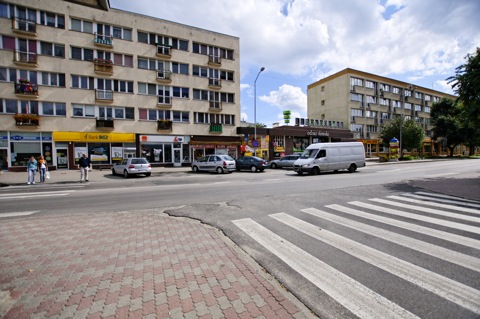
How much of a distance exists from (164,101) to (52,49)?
11217 millimetres

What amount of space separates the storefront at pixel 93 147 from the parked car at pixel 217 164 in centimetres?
934

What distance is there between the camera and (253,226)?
5.64m

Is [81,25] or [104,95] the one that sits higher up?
[81,25]

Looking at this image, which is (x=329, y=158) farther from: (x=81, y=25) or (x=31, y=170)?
(x=81, y=25)

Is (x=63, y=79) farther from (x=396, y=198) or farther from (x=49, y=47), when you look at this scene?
(x=396, y=198)

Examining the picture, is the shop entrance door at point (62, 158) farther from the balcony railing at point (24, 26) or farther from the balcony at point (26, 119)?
the balcony railing at point (24, 26)

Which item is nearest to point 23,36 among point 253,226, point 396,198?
point 253,226

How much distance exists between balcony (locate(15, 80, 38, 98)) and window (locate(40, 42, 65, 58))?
131 inches

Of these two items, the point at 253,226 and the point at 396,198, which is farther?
the point at 396,198

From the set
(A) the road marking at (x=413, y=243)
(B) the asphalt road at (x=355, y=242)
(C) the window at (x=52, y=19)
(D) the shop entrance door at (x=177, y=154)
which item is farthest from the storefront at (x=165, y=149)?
(A) the road marking at (x=413, y=243)

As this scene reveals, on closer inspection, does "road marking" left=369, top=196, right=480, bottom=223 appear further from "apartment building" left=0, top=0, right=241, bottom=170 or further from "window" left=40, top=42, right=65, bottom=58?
"window" left=40, top=42, right=65, bottom=58

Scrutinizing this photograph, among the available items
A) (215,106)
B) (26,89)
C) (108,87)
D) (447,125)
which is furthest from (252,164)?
(447,125)

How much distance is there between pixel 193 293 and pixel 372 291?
2.21m

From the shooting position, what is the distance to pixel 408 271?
3.47m
